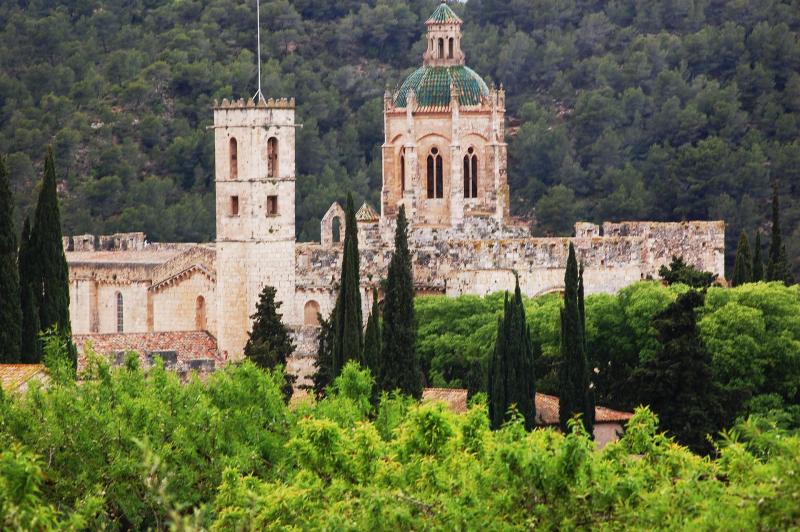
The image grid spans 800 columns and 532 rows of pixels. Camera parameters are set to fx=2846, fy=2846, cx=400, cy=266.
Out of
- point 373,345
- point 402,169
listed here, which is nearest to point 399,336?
point 373,345

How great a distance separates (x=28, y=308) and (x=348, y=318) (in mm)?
8146

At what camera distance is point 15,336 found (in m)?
48.9

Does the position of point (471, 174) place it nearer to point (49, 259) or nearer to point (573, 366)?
point (573, 366)

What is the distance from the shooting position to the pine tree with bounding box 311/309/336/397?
57969mm

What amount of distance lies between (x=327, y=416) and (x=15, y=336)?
8.67 meters

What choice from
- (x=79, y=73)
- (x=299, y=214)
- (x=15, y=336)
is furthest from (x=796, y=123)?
(x=15, y=336)

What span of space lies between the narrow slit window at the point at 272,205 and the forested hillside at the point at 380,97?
2657cm

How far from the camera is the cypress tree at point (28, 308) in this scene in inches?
1961

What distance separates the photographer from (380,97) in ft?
368

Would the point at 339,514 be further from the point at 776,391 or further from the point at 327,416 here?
the point at 776,391

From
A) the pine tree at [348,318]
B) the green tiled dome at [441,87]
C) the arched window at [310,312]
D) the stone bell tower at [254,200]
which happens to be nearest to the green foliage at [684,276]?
the arched window at [310,312]

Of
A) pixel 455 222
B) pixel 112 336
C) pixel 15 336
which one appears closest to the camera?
pixel 15 336

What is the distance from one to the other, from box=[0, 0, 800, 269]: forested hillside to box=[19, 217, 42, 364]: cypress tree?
1638 inches

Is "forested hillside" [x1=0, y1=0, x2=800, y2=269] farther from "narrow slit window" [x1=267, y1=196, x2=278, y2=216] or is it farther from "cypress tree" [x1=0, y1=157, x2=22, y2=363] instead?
"cypress tree" [x1=0, y1=157, x2=22, y2=363]
